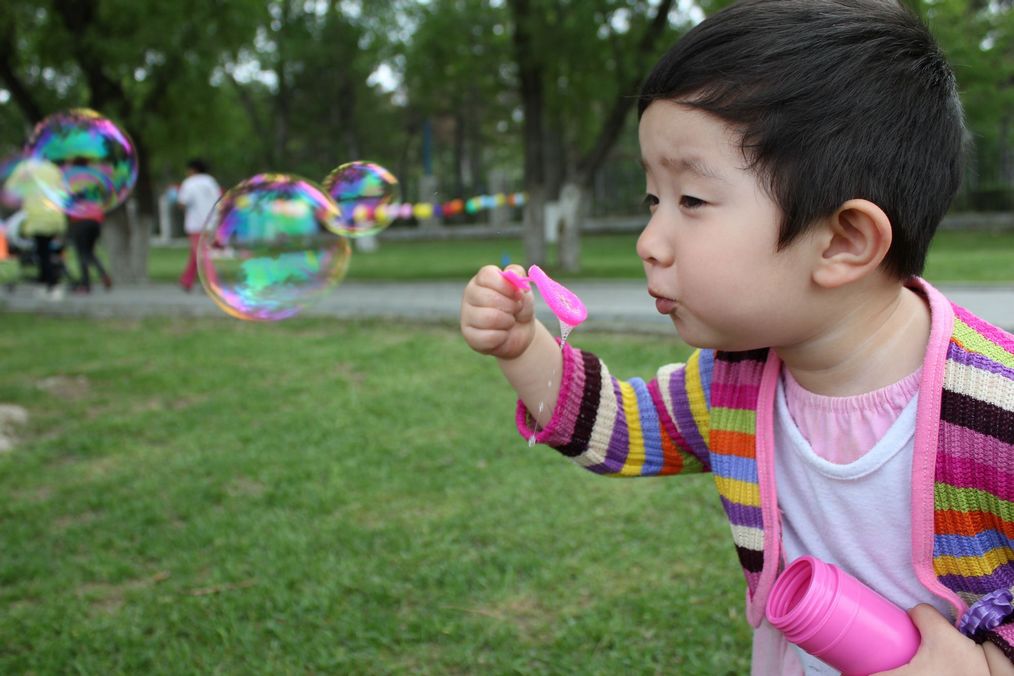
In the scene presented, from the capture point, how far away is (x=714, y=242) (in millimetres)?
1307

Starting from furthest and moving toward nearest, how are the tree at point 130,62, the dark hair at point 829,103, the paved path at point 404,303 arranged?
the tree at point 130,62
the paved path at point 404,303
the dark hair at point 829,103

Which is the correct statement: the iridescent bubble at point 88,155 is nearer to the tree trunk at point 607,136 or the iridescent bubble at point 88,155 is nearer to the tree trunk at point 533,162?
the tree trunk at point 607,136

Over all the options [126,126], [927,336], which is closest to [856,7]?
[927,336]

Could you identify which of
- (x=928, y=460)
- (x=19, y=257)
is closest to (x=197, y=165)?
(x=19, y=257)

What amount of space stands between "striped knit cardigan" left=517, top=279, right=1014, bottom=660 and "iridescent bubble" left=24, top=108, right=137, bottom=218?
2.48 meters

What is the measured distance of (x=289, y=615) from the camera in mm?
2590

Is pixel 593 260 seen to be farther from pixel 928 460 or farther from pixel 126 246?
pixel 928 460

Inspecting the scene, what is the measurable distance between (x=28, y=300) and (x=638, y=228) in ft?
50.0

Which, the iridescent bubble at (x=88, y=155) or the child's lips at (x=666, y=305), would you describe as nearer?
the child's lips at (x=666, y=305)

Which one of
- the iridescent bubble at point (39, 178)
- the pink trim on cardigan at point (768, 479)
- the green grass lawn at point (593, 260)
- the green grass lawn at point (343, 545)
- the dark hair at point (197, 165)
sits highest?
the dark hair at point (197, 165)

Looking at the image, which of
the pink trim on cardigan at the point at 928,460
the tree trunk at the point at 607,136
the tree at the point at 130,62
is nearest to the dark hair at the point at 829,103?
the pink trim on cardigan at the point at 928,460

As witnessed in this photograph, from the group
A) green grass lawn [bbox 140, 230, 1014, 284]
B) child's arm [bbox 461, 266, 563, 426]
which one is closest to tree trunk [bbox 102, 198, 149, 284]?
green grass lawn [bbox 140, 230, 1014, 284]

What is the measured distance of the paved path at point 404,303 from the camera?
6590mm

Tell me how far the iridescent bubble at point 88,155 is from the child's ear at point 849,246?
290 centimetres
